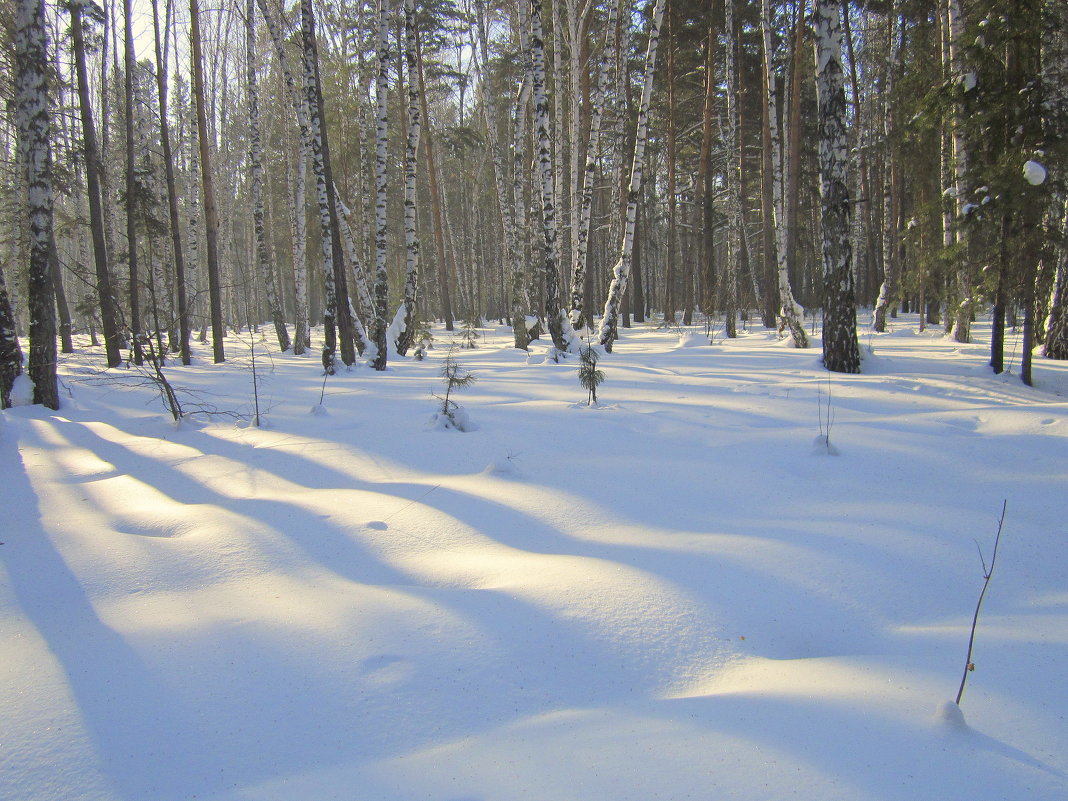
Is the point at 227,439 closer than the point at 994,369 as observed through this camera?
Yes

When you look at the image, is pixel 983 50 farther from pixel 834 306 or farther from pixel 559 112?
pixel 559 112

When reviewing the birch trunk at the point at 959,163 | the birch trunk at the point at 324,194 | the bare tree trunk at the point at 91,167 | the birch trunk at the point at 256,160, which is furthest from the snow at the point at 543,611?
the birch trunk at the point at 256,160

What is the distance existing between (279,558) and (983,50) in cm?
852

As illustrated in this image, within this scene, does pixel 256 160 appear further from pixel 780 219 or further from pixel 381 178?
pixel 780 219

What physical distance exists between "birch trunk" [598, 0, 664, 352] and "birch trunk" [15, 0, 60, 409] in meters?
7.83

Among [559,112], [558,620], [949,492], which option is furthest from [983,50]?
[559,112]

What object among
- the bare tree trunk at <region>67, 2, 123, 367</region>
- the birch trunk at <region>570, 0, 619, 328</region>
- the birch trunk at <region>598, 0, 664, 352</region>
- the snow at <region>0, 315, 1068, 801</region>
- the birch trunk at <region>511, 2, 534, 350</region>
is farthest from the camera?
the birch trunk at <region>511, 2, 534, 350</region>

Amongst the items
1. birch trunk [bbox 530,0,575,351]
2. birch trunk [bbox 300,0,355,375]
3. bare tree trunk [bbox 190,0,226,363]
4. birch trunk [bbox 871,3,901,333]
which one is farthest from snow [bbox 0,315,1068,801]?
birch trunk [bbox 871,3,901,333]

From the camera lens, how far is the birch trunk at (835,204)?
23.2ft

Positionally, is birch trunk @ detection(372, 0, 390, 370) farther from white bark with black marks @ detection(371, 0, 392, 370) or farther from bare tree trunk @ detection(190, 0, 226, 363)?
bare tree trunk @ detection(190, 0, 226, 363)

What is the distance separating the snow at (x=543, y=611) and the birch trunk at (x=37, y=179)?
1.58 m

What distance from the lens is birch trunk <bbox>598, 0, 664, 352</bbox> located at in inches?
369

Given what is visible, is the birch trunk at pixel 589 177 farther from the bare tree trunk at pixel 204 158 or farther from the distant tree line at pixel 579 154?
the bare tree trunk at pixel 204 158

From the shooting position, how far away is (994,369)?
271 inches
